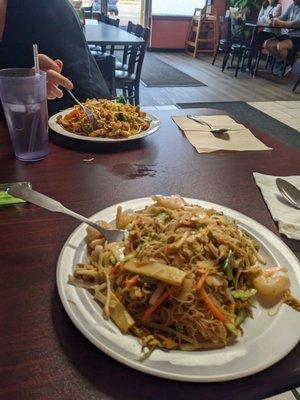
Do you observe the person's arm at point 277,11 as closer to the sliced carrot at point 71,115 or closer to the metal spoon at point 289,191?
the sliced carrot at point 71,115

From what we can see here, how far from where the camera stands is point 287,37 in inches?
252

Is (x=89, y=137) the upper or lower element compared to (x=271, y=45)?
upper

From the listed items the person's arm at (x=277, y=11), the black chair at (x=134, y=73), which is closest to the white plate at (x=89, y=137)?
the black chair at (x=134, y=73)

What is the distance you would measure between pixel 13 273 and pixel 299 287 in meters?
0.52

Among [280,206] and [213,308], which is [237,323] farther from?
[280,206]

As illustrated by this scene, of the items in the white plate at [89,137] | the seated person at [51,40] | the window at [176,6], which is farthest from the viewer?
the window at [176,6]

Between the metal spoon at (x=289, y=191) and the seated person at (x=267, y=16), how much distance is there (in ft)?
21.9

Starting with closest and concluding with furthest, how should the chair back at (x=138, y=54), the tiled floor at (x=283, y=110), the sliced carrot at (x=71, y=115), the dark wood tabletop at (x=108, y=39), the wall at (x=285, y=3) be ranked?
the sliced carrot at (x=71, y=115) < the dark wood tabletop at (x=108, y=39) < the chair back at (x=138, y=54) < the tiled floor at (x=283, y=110) < the wall at (x=285, y=3)

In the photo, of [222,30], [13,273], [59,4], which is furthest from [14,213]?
[222,30]

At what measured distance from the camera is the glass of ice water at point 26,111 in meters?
0.95

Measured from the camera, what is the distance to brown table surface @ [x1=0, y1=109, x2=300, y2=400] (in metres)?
0.46

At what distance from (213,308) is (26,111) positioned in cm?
78

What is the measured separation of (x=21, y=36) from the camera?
5.26ft

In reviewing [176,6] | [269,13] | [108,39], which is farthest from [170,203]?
[176,6]
